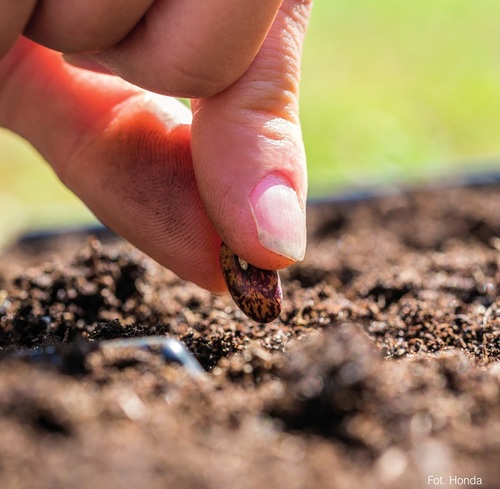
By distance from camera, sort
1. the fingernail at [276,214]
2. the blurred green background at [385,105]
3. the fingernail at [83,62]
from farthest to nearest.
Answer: the blurred green background at [385,105] → the fingernail at [83,62] → the fingernail at [276,214]

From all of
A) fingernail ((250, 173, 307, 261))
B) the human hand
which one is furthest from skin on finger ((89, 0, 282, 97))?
fingernail ((250, 173, 307, 261))

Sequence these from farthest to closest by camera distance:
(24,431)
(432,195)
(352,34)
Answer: (352,34)
(432,195)
(24,431)

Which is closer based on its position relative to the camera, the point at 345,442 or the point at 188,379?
the point at 345,442

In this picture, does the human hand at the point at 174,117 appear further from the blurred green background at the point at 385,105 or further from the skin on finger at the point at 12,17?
the blurred green background at the point at 385,105

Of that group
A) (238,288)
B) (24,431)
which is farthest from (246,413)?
(238,288)

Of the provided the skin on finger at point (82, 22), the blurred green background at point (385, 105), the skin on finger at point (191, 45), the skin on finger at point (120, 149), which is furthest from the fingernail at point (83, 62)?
the blurred green background at point (385, 105)

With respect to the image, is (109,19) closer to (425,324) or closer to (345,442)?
(345,442)

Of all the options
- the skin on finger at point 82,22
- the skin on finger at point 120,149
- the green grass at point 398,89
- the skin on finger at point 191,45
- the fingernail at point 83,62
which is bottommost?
the green grass at point 398,89

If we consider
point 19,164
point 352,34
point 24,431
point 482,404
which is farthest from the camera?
point 352,34
